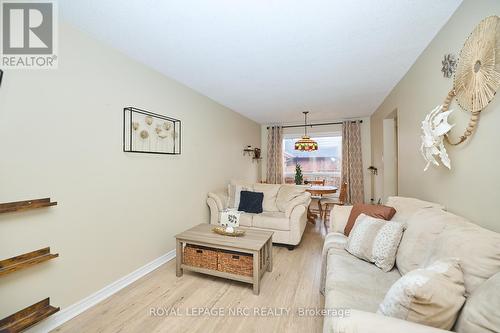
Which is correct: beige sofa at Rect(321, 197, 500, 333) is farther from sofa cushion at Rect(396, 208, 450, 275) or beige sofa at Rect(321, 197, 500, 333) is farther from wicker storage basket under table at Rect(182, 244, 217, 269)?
wicker storage basket under table at Rect(182, 244, 217, 269)

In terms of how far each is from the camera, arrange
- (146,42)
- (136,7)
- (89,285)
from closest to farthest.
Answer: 1. (136,7)
2. (89,285)
3. (146,42)

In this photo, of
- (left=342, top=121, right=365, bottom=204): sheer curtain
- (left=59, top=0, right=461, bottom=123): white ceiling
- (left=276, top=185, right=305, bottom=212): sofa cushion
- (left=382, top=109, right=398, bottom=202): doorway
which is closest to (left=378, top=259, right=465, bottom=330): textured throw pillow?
(left=59, top=0, right=461, bottom=123): white ceiling

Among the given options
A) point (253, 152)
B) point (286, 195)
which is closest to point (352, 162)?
point (253, 152)

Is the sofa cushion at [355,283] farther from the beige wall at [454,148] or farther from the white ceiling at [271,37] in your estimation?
the white ceiling at [271,37]

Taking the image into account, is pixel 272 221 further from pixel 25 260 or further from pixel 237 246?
pixel 25 260

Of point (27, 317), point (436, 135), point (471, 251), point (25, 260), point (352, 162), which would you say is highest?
point (436, 135)

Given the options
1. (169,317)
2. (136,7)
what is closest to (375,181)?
(169,317)

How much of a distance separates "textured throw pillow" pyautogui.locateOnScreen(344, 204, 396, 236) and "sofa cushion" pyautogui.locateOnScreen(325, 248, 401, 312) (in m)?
0.48

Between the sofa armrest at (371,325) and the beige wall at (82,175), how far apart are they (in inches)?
80.3

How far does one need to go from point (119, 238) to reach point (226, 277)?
1160 mm

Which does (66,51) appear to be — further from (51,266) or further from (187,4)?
(51,266)

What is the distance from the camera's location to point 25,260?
1.48 metres

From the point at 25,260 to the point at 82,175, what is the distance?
0.70 meters

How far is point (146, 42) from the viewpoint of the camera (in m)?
2.08
